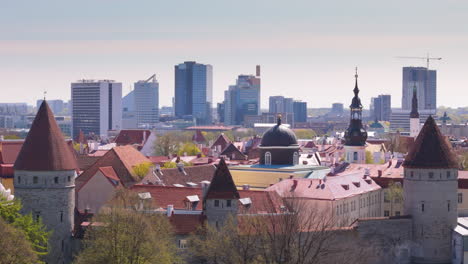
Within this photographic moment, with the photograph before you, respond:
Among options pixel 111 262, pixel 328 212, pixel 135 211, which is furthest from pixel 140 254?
pixel 328 212

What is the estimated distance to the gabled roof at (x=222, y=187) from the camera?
207 ft

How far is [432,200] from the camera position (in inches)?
2992

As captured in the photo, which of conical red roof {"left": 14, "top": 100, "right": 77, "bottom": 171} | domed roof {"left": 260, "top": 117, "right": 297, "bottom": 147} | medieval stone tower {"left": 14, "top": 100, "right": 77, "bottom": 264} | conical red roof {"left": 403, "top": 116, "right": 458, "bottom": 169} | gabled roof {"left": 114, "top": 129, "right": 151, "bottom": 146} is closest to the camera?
medieval stone tower {"left": 14, "top": 100, "right": 77, "bottom": 264}

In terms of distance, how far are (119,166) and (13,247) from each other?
123 ft

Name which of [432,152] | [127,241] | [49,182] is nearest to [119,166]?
[49,182]

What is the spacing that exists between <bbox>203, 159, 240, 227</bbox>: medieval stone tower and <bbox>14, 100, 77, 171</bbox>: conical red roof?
32.7ft

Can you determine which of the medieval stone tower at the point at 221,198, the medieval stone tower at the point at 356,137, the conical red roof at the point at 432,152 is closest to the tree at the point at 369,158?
the medieval stone tower at the point at 356,137

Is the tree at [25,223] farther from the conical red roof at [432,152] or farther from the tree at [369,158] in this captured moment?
the tree at [369,158]

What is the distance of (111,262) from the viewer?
56750mm

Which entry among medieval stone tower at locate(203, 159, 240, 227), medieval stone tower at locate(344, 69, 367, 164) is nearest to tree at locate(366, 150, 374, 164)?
medieval stone tower at locate(344, 69, 367, 164)

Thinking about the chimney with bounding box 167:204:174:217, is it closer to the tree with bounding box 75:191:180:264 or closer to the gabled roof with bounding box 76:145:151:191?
the tree with bounding box 75:191:180:264

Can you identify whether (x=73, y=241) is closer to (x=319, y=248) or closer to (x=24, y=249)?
(x=24, y=249)

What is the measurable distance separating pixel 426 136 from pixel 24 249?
3657 centimetres

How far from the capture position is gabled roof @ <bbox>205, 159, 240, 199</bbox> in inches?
2484
